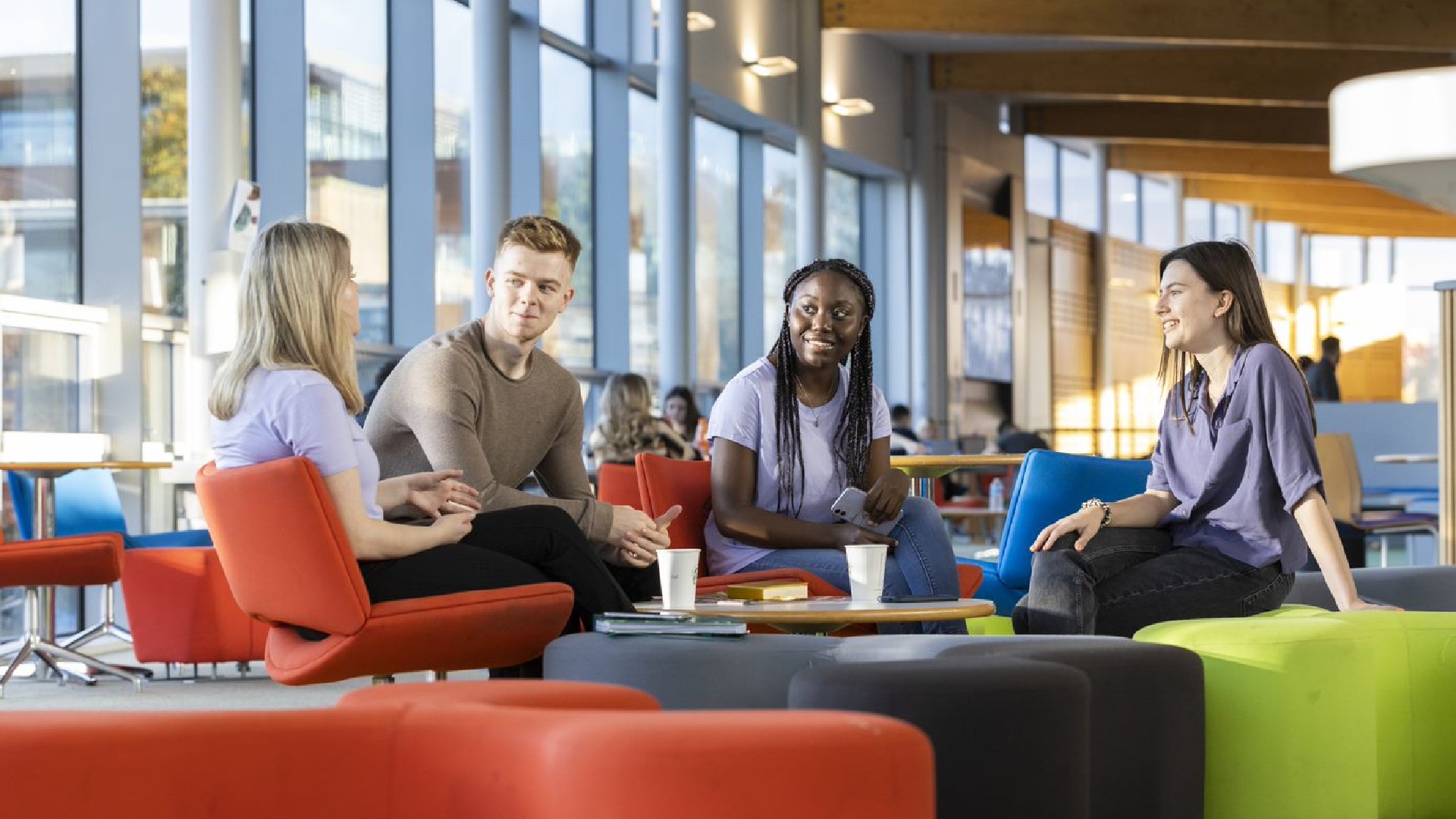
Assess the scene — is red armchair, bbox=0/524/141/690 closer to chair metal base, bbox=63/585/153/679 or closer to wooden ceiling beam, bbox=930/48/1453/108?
chair metal base, bbox=63/585/153/679

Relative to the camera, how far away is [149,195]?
26.0ft

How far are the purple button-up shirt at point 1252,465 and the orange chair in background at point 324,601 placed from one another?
4.28 ft

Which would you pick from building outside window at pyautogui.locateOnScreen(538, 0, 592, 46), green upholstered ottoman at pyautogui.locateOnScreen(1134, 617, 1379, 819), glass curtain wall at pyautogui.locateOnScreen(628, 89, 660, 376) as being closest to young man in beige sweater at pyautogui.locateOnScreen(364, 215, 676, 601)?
green upholstered ottoman at pyautogui.locateOnScreen(1134, 617, 1379, 819)

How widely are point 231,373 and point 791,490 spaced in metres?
1.39

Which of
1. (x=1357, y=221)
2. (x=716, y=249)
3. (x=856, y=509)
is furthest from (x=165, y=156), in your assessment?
(x=1357, y=221)

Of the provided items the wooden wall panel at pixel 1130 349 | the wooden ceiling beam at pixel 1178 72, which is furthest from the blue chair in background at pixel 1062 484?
the wooden wall panel at pixel 1130 349

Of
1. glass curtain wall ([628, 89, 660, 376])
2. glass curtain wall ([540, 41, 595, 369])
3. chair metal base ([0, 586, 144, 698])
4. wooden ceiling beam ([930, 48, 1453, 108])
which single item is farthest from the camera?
wooden ceiling beam ([930, 48, 1453, 108])

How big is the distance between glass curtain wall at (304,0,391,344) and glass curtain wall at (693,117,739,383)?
A: 4.67 metres

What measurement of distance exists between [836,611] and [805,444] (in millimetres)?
1182

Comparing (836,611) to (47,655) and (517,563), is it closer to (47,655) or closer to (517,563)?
(517,563)

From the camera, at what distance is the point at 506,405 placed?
357cm

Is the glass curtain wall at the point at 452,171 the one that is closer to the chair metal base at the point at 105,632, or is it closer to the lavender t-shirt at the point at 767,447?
the chair metal base at the point at 105,632

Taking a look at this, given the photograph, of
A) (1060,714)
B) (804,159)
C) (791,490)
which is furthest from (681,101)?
(1060,714)

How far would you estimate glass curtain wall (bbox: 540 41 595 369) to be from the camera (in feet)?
39.2
